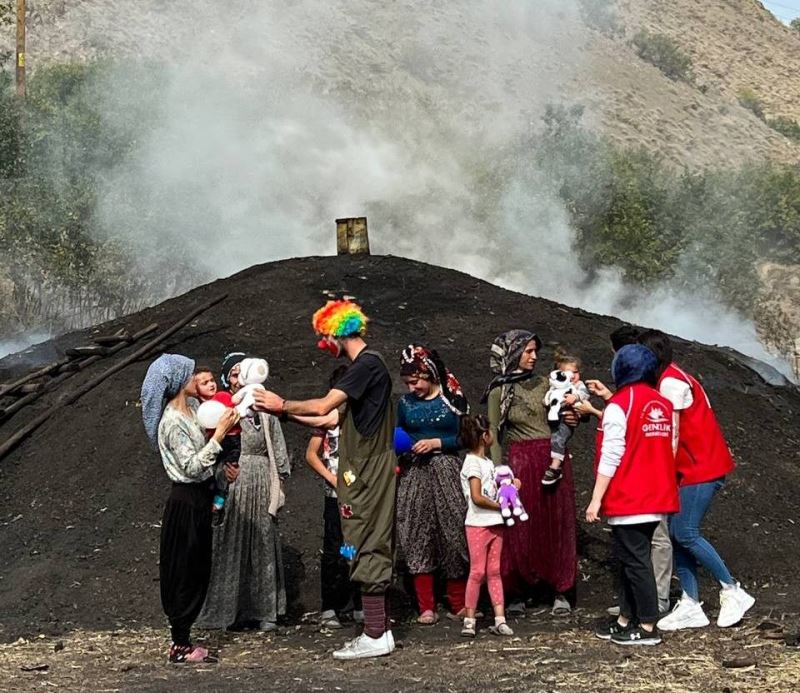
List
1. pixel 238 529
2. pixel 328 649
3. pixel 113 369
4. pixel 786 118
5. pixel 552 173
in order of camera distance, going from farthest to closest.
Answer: pixel 786 118
pixel 552 173
pixel 113 369
pixel 238 529
pixel 328 649

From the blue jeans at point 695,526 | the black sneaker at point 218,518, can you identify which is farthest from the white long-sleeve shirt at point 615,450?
the black sneaker at point 218,518

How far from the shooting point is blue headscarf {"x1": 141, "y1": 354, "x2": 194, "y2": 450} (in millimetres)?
6363

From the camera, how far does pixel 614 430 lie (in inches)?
249

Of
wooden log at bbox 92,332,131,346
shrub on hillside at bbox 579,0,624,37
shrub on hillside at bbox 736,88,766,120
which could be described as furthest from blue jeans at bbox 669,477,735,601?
shrub on hillside at bbox 579,0,624,37

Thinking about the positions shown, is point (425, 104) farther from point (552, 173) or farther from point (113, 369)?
point (113, 369)

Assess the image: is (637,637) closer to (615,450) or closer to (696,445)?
(615,450)

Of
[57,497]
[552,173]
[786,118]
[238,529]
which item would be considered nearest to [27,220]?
[552,173]

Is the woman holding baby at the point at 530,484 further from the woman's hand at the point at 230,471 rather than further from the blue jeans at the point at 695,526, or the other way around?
the woman's hand at the point at 230,471

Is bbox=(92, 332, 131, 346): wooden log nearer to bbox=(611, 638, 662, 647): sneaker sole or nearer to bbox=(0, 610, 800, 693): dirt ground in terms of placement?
bbox=(0, 610, 800, 693): dirt ground

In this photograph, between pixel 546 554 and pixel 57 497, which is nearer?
pixel 546 554

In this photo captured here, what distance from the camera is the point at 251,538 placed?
7.44 meters

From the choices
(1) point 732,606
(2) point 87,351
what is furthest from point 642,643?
(2) point 87,351

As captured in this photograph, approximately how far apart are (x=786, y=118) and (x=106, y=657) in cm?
6129

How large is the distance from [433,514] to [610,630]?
133 centimetres
